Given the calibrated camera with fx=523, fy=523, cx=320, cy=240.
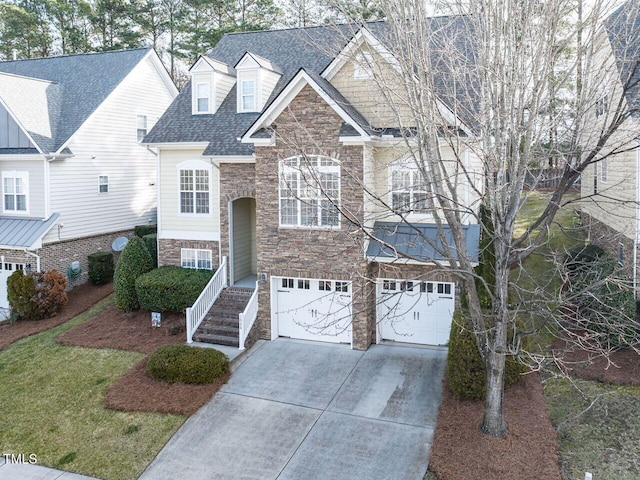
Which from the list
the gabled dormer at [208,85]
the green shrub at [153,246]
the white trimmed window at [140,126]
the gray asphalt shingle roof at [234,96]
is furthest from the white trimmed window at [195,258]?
the white trimmed window at [140,126]

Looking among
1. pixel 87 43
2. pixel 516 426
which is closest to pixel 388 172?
pixel 516 426

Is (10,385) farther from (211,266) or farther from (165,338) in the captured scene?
(211,266)

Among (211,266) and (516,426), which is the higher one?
(211,266)

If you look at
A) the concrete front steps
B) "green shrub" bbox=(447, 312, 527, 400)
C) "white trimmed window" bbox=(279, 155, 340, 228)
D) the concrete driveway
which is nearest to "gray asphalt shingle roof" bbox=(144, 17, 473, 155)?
"white trimmed window" bbox=(279, 155, 340, 228)

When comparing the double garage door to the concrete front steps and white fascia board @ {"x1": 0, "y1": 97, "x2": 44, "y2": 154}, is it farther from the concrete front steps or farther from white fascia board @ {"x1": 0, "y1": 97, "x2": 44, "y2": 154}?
white fascia board @ {"x1": 0, "y1": 97, "x2": 44, "y2": 154}

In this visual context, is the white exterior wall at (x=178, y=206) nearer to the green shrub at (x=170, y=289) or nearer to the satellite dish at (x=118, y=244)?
the green shrub at (x=170, y=289)

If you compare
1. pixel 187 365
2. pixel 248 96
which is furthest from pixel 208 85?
pixel 187 365
